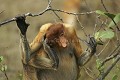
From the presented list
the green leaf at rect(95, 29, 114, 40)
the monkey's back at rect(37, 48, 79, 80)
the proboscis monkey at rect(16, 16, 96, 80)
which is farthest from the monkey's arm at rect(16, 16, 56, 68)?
the green leaf at rect(95, 29, 114, 40)

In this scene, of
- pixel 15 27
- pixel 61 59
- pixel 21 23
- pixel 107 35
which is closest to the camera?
pixel 21 23

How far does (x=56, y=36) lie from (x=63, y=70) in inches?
18.7

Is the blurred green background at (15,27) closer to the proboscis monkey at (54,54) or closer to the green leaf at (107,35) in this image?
the proboscis monkey at (54,54)

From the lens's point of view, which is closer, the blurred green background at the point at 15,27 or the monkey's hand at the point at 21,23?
the monkey's hand at the point at 21,23

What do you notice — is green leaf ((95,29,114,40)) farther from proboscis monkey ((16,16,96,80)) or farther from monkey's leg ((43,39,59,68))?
monkey's leg ((43,39,59,68))

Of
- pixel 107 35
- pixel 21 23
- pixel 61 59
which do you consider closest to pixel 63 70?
pixel 61 59

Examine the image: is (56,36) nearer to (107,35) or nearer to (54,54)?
(54,54)

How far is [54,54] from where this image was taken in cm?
424

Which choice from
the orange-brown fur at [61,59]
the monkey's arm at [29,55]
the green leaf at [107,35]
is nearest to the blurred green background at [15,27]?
the orange-brown fur at [61,59]

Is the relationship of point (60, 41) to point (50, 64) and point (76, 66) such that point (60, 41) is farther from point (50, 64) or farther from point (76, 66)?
point (76, 66)

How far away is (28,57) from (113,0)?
150 inches

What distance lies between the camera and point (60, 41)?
417cm

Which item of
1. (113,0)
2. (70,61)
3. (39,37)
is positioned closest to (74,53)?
(70,61)

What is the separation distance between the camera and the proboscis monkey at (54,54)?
4.16 meters
